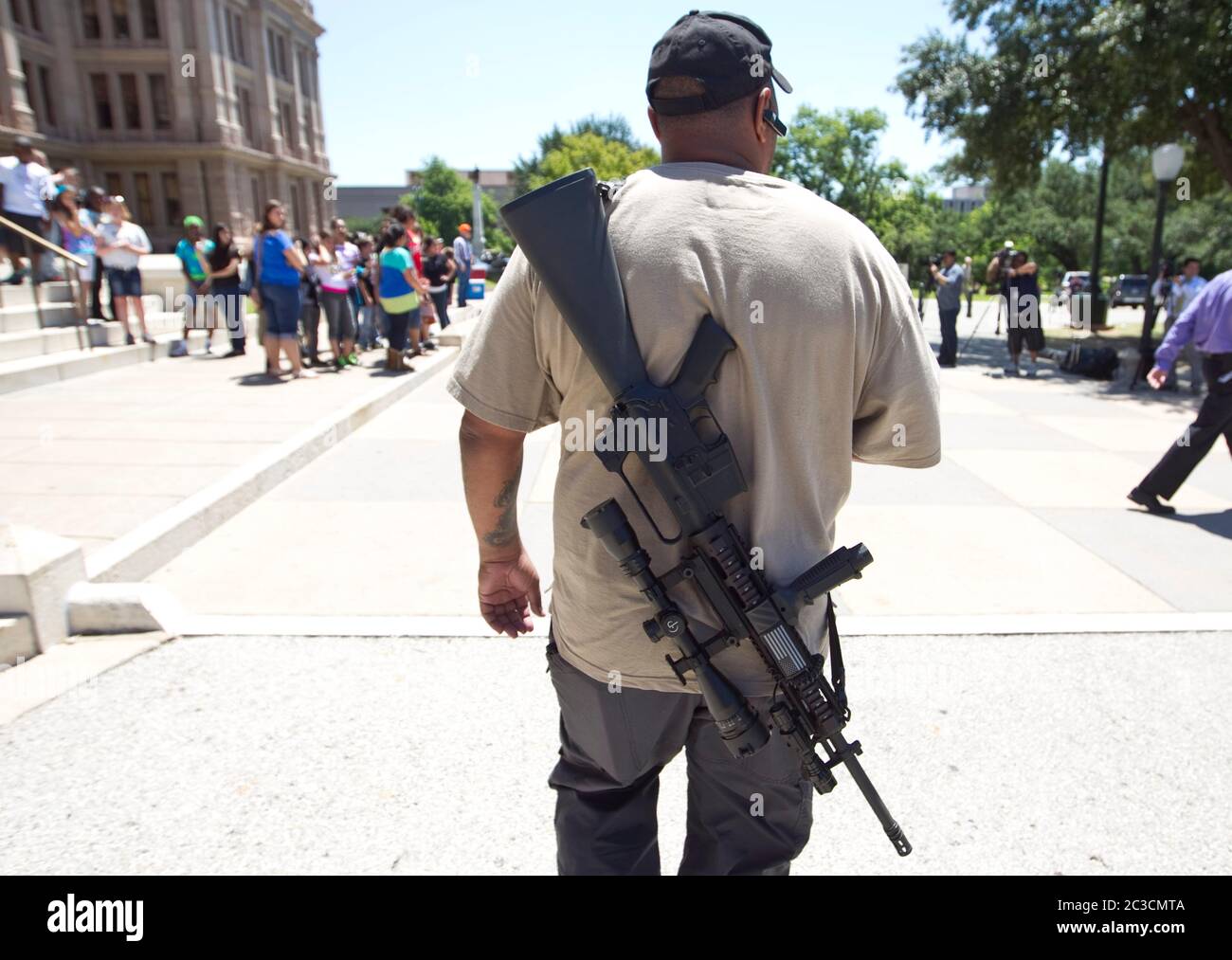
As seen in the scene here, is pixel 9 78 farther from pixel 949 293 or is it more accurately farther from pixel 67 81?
pixel 949 293

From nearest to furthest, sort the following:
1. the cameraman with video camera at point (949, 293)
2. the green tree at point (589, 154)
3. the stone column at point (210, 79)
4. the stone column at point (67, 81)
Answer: the cameraman with video camera at point (949, 293), the stone column at point (67, 81), the stone column at point (210, 79), the green tree at point (589, 154)

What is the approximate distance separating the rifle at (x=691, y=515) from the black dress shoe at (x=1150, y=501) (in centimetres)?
559

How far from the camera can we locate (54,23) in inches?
1699

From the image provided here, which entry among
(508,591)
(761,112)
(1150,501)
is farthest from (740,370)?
(1150,501)

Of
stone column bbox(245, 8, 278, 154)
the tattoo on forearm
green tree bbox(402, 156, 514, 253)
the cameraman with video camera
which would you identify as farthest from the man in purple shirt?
green tree bbox(402, 156, 514, 253)

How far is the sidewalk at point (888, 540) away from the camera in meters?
4.49

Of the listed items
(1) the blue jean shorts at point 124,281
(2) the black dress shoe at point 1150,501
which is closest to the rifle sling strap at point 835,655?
(2) the black dress shoe at point 1150,501

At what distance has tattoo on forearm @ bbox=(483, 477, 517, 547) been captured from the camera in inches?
75.5

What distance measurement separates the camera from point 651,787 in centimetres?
186

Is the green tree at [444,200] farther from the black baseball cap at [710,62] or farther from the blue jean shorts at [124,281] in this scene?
the black baseball cap at [710,62]

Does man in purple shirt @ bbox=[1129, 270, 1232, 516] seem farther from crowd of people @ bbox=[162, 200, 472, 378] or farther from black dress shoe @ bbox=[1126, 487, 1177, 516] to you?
crowd of people @ bbox=[162, 200, 472, 378]

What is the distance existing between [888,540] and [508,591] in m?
4.04
